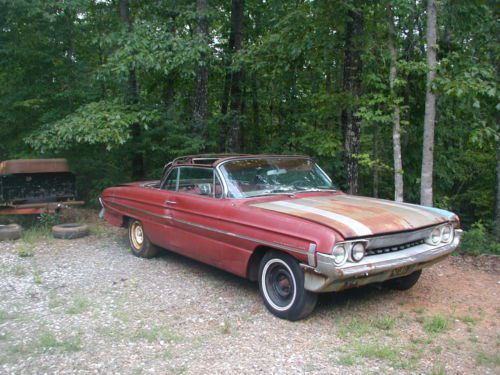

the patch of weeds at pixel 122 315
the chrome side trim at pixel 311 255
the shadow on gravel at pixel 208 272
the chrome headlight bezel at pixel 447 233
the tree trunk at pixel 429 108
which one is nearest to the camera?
the chrome side trim at pixel 311 255

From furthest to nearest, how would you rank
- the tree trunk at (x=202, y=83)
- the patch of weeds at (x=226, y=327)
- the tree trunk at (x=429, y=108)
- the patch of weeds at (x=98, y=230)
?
the tree trunk at (x=202, y=83) < the patch of weeds at (x=98, y=230) < the tree trunk at (x=429, y=108) < the patch of weeds at (x=226, y=327)

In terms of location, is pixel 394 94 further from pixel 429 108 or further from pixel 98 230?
pixel 98 230

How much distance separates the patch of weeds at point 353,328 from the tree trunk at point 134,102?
301 inches

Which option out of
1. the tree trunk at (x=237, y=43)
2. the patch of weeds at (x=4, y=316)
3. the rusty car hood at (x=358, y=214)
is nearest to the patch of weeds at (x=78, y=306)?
the patch of weeds at (x=4, y=316)

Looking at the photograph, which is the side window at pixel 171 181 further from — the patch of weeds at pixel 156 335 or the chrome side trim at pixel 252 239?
the patch of weeds at pixel 156 335

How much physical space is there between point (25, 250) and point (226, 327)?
4876mm

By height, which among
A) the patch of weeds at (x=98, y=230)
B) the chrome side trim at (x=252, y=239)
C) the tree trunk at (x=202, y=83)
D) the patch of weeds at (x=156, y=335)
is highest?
the tree trunk at (x=202, y=83)

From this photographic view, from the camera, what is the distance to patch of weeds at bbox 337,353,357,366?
3.87 m

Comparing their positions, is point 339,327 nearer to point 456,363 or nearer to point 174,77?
point 456,363

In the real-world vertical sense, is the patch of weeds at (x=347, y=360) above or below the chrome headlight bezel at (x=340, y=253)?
below

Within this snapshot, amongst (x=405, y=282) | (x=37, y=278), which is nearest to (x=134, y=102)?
(x=37, y=278)

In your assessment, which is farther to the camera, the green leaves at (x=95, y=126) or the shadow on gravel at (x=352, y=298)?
the green leaves at (x=95, y=126)

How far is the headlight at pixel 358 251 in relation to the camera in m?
4.36

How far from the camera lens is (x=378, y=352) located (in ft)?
13.2
